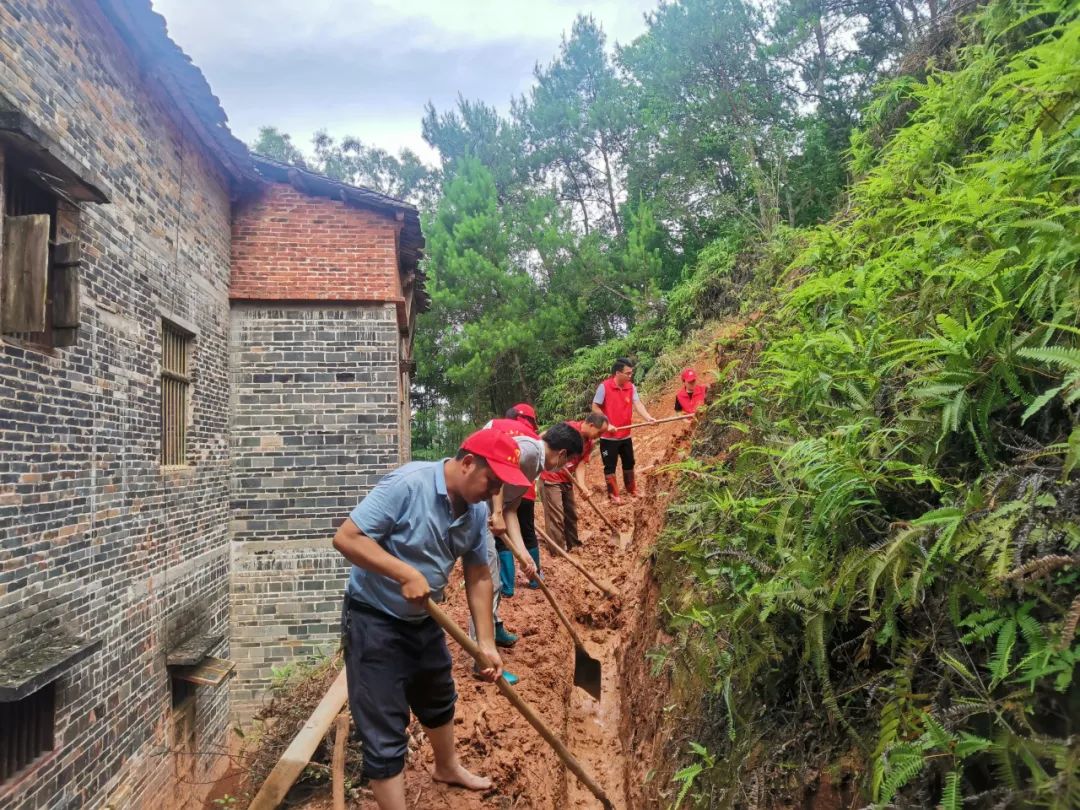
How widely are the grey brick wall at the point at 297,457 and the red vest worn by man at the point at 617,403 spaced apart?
12.0ft

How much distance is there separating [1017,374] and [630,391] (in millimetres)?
6192

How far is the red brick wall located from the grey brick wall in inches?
14.3

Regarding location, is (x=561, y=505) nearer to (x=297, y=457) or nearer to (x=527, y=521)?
(x=527, y=521)

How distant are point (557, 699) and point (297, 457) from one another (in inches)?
250

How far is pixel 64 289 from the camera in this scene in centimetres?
559

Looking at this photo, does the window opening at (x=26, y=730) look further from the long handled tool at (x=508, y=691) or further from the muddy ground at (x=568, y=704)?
the long handled tool at (x=508, y=691)

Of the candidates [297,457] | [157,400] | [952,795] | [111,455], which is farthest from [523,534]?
[297,457]

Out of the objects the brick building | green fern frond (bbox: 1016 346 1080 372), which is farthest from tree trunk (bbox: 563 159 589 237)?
green fern frond (bbox: 1016 346 1080 372)

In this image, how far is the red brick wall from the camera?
1005 cm

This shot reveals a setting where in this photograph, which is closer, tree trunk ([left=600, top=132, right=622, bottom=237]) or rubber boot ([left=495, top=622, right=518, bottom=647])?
rubber boot ([left=495, top=622, right=518, bottom=647])

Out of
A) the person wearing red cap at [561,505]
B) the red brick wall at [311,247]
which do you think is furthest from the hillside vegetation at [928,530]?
the red brick wall at [311,247]

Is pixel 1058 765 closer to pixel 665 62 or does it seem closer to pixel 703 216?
pixel 703 216

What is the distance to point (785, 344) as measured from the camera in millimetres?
3738

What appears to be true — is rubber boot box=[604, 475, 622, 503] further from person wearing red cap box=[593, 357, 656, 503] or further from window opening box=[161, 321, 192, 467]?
window opening box=[161, 321, 192, 467]
